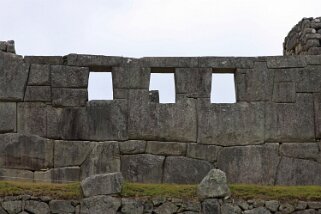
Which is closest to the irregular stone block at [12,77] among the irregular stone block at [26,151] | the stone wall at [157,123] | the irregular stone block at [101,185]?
the stone wall at [157,123]

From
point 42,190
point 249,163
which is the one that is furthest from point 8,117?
point 249,163

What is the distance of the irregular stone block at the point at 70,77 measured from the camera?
548 inches

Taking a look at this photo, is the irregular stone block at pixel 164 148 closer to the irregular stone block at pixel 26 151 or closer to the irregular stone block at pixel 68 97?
the irregular stone block at pixel 68 97

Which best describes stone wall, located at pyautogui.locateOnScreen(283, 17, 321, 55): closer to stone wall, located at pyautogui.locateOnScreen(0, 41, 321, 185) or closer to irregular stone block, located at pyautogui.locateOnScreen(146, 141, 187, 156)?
stone wall, located at pyautogui.locateOnScreen(0, 41, 321, 185)

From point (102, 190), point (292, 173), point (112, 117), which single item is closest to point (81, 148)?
point (112, 117)

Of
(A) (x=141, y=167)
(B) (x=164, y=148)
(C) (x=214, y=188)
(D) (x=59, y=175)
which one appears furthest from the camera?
(B) (x=164, y=148)

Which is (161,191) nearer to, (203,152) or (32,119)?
(203,152)

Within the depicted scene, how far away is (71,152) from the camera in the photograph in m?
13.8

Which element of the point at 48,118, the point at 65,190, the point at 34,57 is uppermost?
the point at 34,57

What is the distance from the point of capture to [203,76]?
46.0ft

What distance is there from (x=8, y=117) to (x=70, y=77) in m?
1.37

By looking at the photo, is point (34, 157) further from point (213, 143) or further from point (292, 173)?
point (292, 173)

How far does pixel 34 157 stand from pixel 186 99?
3.03 meters

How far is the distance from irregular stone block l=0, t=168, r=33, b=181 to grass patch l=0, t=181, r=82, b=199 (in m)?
2.26
